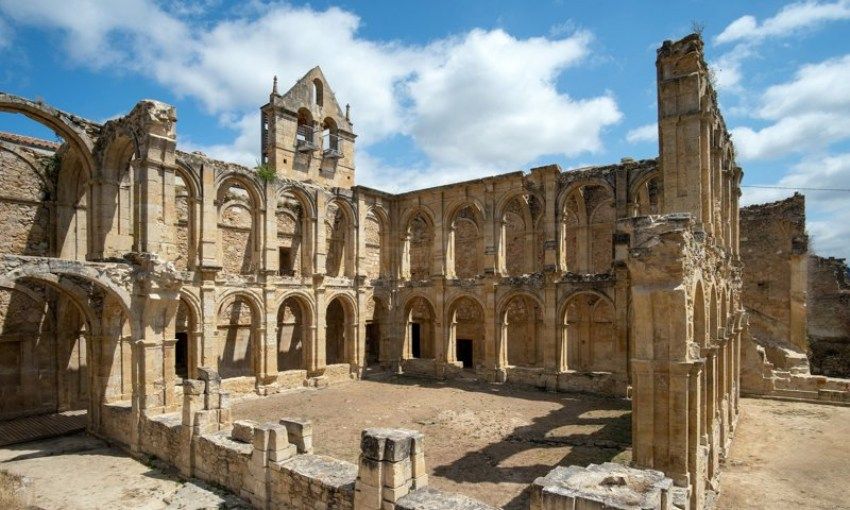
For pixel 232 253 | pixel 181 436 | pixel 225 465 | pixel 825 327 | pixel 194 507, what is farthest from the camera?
pixel 825 327

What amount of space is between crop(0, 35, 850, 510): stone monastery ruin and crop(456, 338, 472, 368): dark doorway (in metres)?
0.17

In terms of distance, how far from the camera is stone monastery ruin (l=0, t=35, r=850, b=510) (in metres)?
8.87

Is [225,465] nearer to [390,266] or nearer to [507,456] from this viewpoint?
[507,456]

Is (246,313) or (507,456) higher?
(246,313)

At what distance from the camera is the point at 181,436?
1063 centimetres

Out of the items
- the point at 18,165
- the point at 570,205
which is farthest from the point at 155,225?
the point at 570,205

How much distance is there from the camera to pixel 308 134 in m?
27.0

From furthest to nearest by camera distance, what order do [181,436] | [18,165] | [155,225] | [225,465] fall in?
[18,165]
[155,225]
[181,436]
[225,465]

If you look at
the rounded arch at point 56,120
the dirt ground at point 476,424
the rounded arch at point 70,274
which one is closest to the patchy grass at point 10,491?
the rounded arch at point 70,274

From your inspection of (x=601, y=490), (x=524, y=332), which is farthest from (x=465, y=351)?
(x=601, y=490)

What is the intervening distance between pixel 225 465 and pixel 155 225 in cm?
656

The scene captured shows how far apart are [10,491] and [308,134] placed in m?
21.3

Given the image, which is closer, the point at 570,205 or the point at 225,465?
the point at 225,465

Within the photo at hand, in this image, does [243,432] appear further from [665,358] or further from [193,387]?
[665,358]
